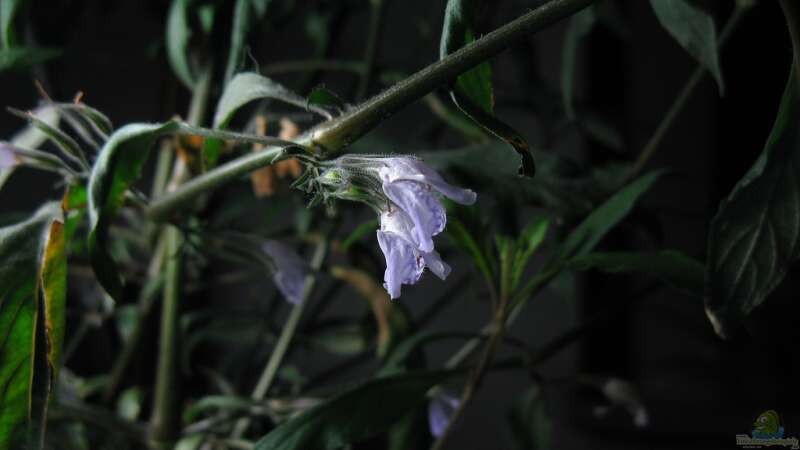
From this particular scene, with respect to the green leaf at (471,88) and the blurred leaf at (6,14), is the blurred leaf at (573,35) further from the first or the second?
the blurred leaf at (6,14)

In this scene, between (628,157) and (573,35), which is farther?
(628,157)

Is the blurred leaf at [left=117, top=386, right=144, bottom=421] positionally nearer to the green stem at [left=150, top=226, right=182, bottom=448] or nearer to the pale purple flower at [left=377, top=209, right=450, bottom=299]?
Answer: the green stem at [left=150, top=226, right=182, bottom=448]

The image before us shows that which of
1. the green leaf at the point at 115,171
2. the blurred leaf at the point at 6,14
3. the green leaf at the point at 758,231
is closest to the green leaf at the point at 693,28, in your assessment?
the green leaf at the point at 758,231

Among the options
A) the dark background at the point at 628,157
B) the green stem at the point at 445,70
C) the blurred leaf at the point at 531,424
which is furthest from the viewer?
the dark background at the point at 628,157

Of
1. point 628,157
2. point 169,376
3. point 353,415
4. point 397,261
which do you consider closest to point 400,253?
point 397,261

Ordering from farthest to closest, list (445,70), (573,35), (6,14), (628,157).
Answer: (628,157) < (573,35) < (6,14) < (445,70)

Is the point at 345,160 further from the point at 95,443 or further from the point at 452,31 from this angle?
the point at 95,443

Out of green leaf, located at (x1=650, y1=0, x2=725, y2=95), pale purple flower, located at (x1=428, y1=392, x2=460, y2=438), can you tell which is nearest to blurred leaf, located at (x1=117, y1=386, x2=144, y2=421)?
pale purple flower, located at (x1=428, y1=392, x2=460, y2=438)

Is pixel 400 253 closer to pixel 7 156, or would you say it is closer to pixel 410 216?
pixel 410 216
